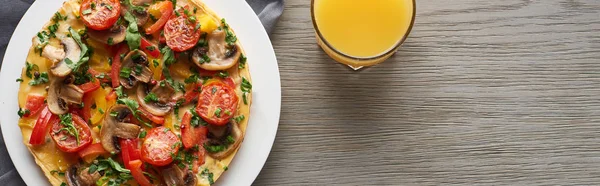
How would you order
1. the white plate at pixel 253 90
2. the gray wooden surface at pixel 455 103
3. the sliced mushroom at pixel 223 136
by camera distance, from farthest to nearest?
the gray wooden surface at pixel 455 103, the white plate at pixel 253 90, the sliced mushroom at pixel 223 136

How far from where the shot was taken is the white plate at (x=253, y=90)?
3.78 meters

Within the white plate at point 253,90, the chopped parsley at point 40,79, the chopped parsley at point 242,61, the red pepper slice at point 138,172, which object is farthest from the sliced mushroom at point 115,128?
the chopped parsley at point 242,61

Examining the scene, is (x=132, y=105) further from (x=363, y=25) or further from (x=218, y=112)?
(x=363, y=25)

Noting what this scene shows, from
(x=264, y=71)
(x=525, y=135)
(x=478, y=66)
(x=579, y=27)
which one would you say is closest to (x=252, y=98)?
(x=264, y=71)

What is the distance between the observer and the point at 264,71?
3908 mm

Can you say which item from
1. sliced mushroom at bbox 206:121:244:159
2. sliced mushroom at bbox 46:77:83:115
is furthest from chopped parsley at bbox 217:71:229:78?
sliced mushroom at bbox 46:77:83:115

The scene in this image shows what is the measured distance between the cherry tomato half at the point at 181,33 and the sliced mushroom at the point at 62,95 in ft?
1.64

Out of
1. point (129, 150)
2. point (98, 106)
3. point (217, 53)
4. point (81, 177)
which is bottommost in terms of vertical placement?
point (81, 177)

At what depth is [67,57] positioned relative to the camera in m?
3.59

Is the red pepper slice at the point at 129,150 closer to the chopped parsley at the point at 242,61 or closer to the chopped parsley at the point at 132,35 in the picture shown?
the chopped parsley at the point at 132,35

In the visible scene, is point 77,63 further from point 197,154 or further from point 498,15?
point 498,15

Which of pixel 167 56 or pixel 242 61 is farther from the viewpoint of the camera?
pixel 242 61

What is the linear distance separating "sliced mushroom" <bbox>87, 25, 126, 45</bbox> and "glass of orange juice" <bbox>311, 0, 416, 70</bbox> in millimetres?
992

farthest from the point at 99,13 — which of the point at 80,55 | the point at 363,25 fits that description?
the point at 363,25
